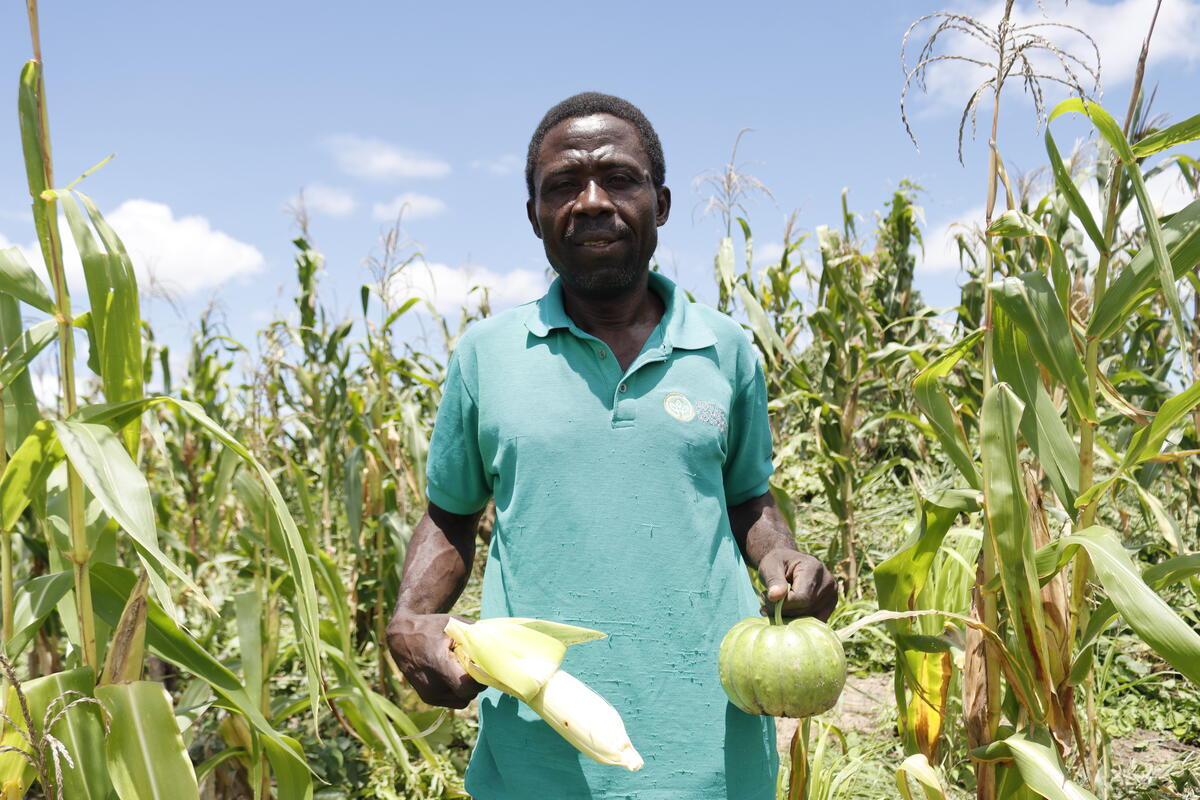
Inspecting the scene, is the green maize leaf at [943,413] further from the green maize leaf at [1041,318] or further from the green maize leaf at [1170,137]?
the green maize leaf at [1170,137]

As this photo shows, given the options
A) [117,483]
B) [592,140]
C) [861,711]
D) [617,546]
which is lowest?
[861,711]

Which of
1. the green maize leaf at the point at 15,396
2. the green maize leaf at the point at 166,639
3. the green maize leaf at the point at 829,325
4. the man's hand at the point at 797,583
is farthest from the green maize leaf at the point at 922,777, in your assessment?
the green maize leaf at the point at 829,325

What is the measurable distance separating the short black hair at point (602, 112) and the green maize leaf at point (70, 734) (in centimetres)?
111

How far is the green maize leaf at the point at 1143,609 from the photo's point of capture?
1.29 meters

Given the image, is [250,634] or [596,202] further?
[250,634]

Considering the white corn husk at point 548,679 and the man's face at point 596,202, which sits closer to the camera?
the white corn husk at point 548,679

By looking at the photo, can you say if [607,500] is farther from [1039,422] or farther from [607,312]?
[1039,422]

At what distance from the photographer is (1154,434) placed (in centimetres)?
154

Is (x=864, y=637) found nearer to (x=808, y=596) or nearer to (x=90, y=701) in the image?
(x=808, y=596)

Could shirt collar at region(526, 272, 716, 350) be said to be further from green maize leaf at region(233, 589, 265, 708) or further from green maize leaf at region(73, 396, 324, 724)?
green maize leaf at region(233, 589, 265, 708)

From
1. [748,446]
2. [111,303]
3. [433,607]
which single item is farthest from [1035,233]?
[111,303]

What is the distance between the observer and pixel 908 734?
6.56ft

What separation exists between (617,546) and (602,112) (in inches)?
30.2

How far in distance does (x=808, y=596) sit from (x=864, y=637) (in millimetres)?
2691
